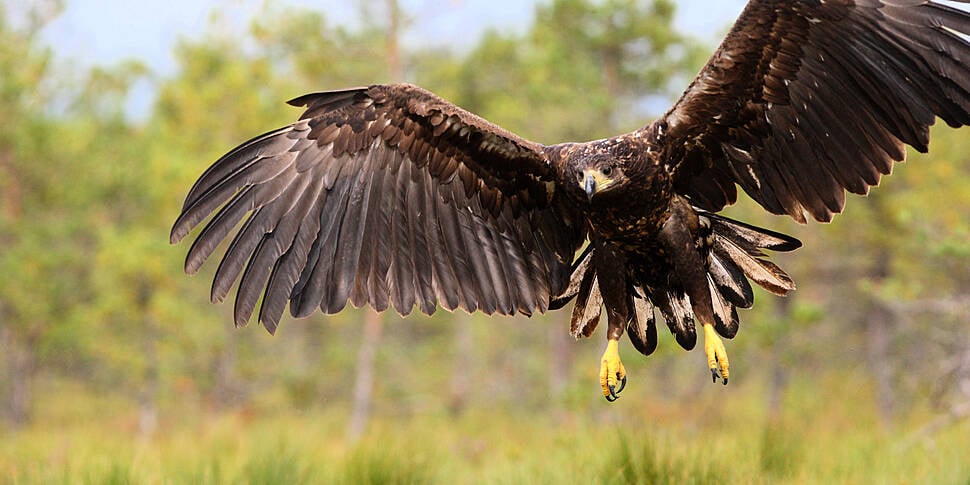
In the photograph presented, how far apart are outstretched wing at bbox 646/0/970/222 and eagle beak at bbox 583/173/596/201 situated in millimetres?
582

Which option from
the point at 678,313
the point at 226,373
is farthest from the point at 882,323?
the point at 226,373

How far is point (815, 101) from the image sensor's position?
5.07m

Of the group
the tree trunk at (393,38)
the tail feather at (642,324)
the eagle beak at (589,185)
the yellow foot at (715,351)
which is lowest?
the yellow foot at (715,351)

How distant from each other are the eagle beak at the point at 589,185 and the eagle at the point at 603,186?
1 centimetres

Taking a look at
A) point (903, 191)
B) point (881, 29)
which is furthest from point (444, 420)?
point (881, 29)

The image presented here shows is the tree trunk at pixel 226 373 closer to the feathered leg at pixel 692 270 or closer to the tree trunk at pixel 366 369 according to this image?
the tree trunk at pixel 366 369

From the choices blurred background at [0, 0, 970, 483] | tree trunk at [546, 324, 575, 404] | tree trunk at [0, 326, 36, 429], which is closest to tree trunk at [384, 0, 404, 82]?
blurred background at [0, 0, 970, 483]

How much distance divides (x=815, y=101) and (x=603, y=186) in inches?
49.9

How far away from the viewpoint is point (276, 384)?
26922 mm

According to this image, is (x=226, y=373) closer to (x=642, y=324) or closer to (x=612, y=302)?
(x=642, y=324)

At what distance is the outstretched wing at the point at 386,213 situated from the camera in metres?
5.68

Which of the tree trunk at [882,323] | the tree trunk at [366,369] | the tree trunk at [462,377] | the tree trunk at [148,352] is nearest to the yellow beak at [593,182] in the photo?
the tree trunk at [882,323]

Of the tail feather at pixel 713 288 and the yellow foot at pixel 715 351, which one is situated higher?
the tail feather at pixel 713 288

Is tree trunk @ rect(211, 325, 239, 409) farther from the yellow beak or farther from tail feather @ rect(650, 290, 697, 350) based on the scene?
the yellow beak
